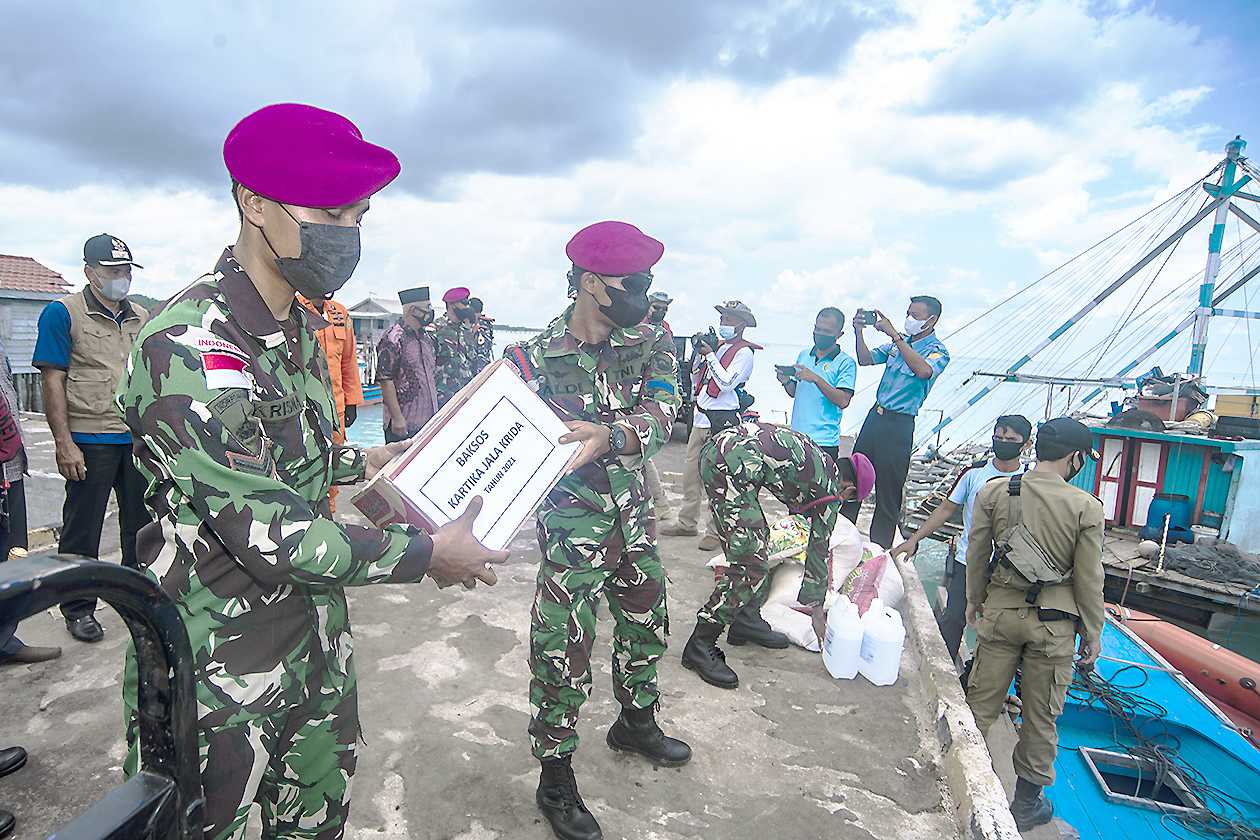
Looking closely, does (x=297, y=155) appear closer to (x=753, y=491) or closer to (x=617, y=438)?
(x=617, y=438)

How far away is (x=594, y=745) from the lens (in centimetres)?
314

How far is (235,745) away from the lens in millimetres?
1459

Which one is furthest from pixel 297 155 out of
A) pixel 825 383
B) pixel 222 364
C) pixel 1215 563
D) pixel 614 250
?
pixel 1215 563

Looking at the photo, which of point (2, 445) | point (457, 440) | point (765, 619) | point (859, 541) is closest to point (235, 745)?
point (457, 440)

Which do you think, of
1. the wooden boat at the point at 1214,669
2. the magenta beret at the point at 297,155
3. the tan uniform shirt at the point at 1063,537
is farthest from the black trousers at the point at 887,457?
the magenta beret at the point at 297,155

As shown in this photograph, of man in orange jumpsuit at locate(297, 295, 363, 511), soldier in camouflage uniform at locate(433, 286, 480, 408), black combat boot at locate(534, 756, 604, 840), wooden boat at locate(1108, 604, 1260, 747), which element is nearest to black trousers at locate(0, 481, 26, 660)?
man in orange jumpsuit at locate(297, 295, 363, 511)

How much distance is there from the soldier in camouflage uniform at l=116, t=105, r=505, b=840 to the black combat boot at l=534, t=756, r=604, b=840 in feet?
3.55

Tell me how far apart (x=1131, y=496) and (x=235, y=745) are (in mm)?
13437

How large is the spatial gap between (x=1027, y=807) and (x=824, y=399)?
307cm

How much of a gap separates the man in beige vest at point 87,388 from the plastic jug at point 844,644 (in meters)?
3.84

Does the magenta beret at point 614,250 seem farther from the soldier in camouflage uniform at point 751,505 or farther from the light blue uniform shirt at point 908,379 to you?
the light blue uniform shirt at point 908,379

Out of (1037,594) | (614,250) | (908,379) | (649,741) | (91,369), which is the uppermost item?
(614,250)

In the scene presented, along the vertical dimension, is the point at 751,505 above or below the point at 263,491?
below

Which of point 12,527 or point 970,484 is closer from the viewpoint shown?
point 12,527
